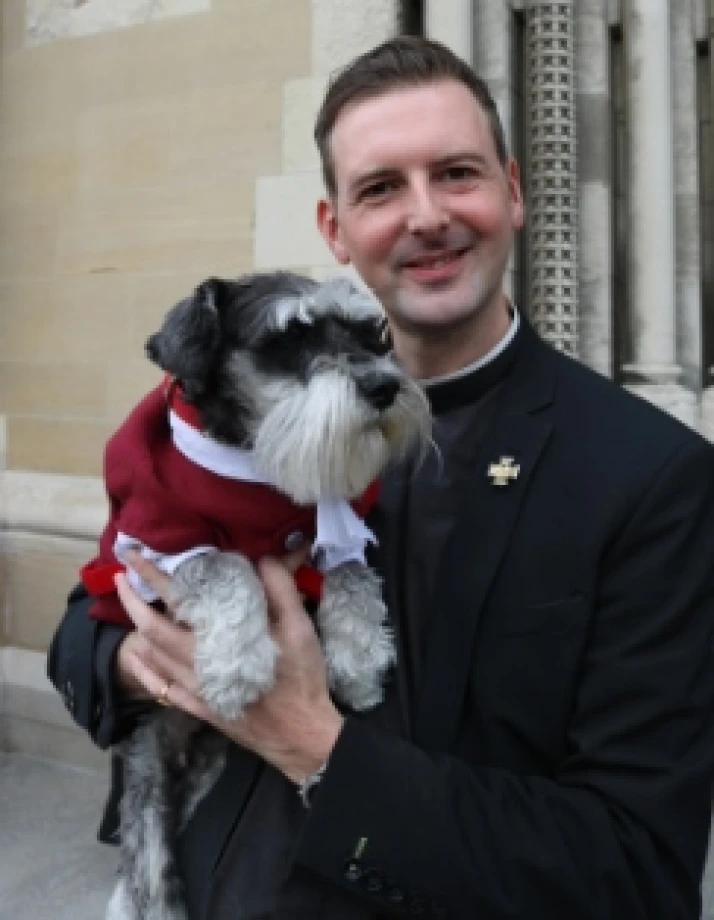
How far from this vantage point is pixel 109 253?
11.0 ft

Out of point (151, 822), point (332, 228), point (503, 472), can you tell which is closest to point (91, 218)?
point (332, 228)

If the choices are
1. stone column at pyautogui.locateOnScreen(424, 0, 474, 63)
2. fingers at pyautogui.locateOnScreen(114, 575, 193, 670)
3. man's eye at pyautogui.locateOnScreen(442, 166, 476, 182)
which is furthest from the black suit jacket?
stone column at pyautogui.locateOnScreen(424, 0, 474, 63)

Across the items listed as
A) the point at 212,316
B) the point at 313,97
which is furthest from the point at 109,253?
the point at 212,316

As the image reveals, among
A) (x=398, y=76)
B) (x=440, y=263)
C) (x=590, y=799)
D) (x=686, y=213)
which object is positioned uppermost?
(x=686, y=213)

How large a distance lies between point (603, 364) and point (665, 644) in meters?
2.03

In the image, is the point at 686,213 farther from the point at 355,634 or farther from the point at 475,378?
the point at 355,634

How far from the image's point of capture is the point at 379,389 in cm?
125

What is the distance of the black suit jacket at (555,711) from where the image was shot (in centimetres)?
100

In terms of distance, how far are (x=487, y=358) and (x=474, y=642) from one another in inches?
17.3

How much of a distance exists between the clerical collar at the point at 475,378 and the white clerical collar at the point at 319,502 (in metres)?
0.23

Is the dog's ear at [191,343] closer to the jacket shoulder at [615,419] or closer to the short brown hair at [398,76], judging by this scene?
the short brown hair at [398,76]

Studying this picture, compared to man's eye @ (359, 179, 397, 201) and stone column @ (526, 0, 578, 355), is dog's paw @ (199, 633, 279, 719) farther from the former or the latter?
stone column @ (526, 0, 578, 355)

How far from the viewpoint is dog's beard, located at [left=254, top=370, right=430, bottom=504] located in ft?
4.06

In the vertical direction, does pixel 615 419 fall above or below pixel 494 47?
below
